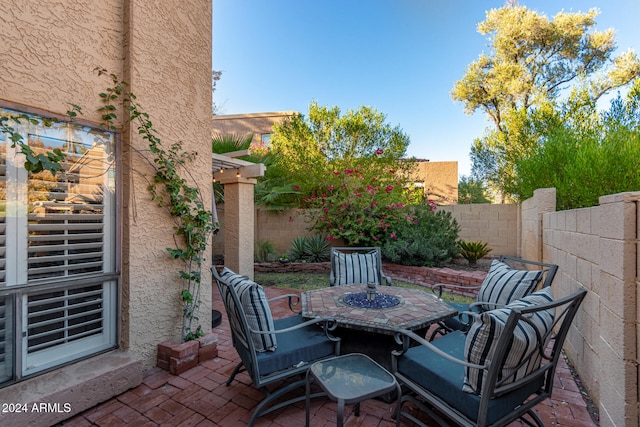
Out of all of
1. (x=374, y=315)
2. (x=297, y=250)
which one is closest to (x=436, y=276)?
(x=297, y=250)

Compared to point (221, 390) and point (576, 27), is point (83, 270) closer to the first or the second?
point (221, 390)

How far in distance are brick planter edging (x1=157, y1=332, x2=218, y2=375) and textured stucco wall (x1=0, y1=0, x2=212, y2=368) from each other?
0.13m

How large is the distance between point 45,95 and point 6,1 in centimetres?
72

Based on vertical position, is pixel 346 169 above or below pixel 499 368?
above

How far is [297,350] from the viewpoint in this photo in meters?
2.63

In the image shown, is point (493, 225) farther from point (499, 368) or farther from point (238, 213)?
point (499, 368)

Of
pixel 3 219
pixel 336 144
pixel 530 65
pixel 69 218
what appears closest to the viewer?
pixel 3 219

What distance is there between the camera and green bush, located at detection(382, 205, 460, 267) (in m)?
7.80

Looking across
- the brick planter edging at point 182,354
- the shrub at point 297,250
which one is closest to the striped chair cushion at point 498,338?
the brick planter edging at point 182,354

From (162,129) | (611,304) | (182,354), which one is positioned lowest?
(182,354)

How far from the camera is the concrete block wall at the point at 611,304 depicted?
1.89 metres

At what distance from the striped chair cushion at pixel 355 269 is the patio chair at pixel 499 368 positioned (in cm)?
236

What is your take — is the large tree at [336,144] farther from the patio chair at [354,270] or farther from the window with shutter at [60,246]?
the window with shutter at [60,246]

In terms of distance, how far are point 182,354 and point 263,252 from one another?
6.19 m
